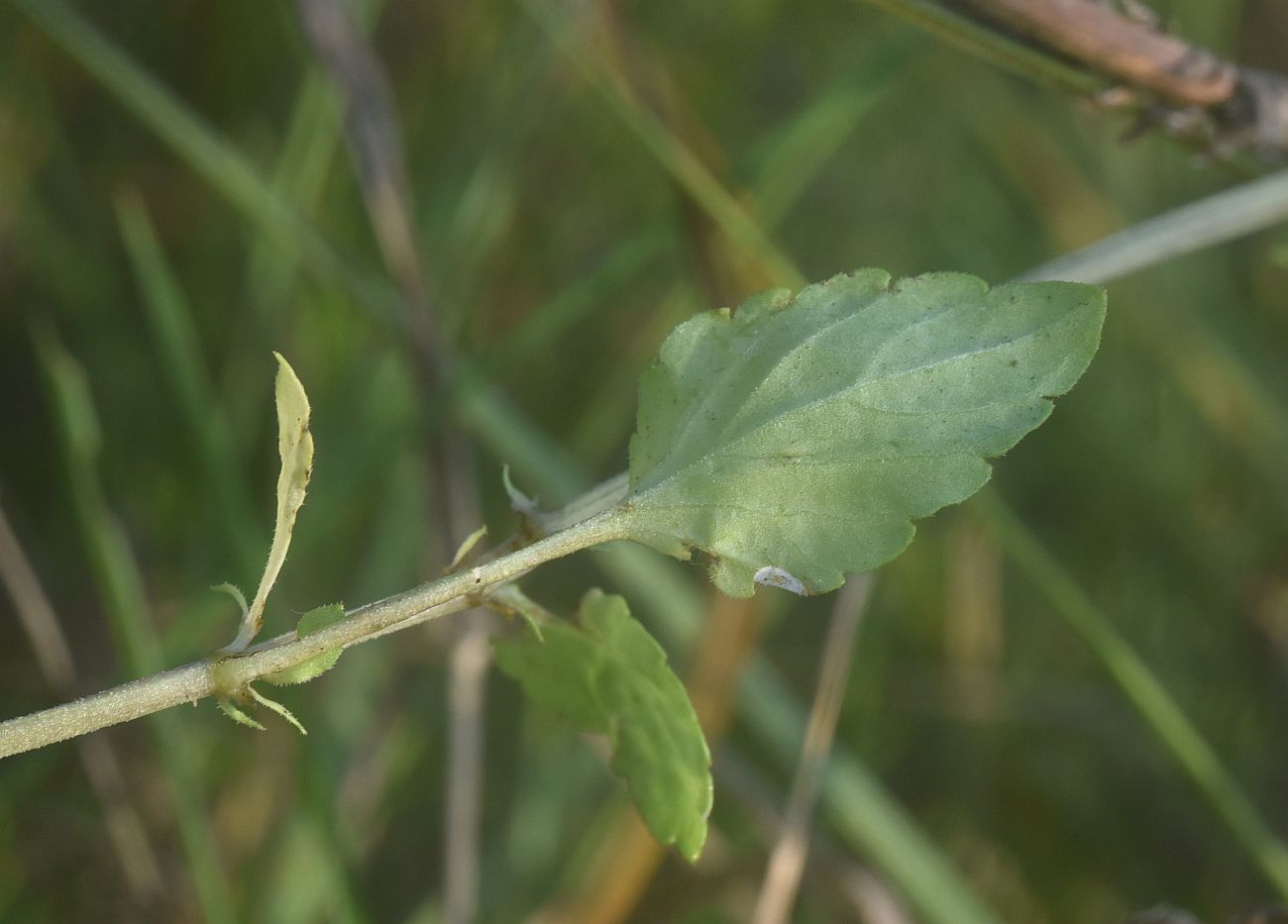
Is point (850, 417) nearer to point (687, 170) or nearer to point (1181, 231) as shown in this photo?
point (1181, 231)

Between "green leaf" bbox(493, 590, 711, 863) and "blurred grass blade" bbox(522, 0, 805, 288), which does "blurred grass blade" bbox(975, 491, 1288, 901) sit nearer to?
"blurred grass blade" bbox(522, 0, 805, 288)

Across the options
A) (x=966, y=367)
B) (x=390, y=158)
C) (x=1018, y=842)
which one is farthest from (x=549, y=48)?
(x=966, y=367)

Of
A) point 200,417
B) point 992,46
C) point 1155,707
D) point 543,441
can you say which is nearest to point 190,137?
point 200,417

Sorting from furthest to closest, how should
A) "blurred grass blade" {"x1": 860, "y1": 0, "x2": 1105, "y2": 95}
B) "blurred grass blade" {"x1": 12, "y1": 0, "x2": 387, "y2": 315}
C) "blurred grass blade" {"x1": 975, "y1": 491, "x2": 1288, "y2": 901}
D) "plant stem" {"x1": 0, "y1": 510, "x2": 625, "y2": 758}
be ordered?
"blurred grass blade" {"x1": 12, "y1": 0, "x2": 387, "y2": 315} → "blurred grass blade" {"x1": 975, "y1": 491, "x2": 1288, "y2": 901} → "blurred grass blade" {"x1": 860, "y1": 0, "x2": 1105, "y2": 95} → "plant stem" {"x1": 0, "y1": 510, "x2": 625, "y2": 758}

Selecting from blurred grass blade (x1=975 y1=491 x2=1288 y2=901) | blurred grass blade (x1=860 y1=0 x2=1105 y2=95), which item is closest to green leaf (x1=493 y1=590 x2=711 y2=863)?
blurred grass blade (x1=860 y1=0 x2=1105 y2=95)

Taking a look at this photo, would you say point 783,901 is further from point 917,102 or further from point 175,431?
point 917,102

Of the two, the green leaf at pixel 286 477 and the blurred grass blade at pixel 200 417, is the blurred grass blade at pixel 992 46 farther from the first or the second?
the blurred grass blade at pixel 200 417
